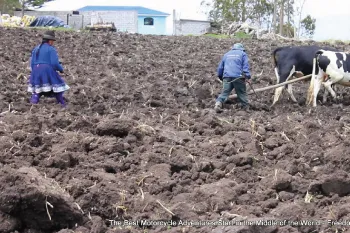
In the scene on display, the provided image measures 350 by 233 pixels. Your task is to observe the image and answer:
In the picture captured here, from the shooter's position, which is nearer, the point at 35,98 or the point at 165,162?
the point at 165,162

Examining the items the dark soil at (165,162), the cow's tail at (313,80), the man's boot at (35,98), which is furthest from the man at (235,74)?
the man's boot at (35,98)

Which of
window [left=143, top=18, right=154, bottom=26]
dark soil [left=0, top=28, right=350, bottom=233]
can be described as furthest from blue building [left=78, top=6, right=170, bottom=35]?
dark soil [left=0, top=28, right=350, bottom=233]

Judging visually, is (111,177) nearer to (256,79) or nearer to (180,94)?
(180,94)

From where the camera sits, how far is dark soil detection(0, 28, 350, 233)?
5191 mm

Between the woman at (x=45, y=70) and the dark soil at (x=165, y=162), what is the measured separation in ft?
0.98

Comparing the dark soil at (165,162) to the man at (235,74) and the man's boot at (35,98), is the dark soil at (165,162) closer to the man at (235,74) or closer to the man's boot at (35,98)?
the man's boot at (35,98)

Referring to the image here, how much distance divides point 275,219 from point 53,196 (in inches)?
69.9

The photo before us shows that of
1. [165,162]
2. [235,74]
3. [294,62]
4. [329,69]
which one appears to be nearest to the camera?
[165,162]

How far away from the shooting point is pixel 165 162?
6.76 metres

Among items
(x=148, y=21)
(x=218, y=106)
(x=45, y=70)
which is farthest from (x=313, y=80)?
(x=148, y=21)

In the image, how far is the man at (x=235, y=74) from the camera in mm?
10672

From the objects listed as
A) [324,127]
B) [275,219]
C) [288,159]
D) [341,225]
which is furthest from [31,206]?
[324,127]

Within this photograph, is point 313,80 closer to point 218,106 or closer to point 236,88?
point 236,88

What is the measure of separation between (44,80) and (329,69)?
523cm
